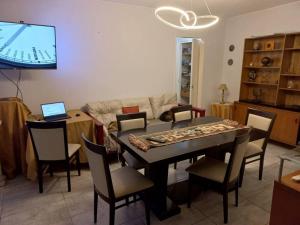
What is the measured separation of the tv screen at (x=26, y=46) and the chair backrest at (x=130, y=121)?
4.54 ft

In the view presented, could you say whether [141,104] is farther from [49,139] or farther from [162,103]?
[49,139]

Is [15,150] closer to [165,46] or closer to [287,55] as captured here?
[165,46]

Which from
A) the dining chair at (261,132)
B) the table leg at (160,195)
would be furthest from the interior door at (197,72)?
the table leg at (160,195)

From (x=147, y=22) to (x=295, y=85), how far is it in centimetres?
302

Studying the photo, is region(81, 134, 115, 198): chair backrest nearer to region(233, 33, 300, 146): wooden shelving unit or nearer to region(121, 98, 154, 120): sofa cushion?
region(121, 98, 154, 120): sofa cushion

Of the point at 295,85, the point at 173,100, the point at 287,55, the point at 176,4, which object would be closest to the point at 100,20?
the point at 176,4

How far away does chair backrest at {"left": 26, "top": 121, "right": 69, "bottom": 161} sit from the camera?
7.80 feet

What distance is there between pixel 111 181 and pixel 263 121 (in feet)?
7.30

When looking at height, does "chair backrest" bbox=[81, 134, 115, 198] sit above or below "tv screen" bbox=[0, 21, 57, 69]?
below

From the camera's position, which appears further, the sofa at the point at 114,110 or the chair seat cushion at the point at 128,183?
the sofa at the point at 114,110

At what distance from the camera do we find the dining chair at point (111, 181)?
1727 millimetres

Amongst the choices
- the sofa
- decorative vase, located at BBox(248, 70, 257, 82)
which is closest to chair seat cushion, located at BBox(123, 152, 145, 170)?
the sofa

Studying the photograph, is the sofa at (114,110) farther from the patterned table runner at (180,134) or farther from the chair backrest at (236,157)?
the chair backrest at (236,157)

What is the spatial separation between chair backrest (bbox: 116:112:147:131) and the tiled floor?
32.9 inches
